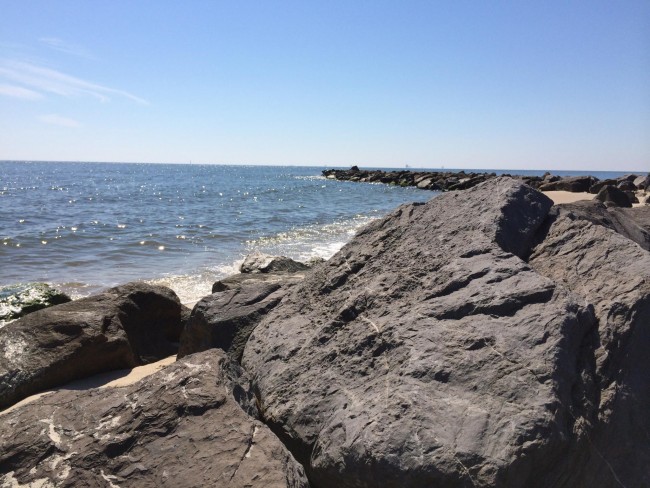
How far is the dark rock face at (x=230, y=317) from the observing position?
14.1 feet

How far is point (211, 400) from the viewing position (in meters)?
2.60

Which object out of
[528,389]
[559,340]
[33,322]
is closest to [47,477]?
[528,389]

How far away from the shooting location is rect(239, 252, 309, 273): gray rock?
726cm

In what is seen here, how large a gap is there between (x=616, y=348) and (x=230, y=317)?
2.93 meters

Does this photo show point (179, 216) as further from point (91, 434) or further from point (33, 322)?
point (91, 434)

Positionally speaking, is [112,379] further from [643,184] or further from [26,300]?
[643,184]

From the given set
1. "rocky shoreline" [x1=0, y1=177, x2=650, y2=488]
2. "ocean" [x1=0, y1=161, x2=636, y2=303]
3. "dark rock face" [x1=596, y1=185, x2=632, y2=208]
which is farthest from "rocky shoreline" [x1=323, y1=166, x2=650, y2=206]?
"ocean" [x1=0, y1=161, x2=636, y2=303]

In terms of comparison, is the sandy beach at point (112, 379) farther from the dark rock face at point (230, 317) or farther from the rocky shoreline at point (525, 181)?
the rocky shoreline at point (525, 181)

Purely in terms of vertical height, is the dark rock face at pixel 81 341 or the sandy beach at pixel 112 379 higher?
the dark rock face at pixel 81 341

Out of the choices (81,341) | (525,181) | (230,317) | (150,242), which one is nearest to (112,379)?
(81,341)

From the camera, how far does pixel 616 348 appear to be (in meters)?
2.70

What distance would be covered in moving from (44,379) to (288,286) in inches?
92.1

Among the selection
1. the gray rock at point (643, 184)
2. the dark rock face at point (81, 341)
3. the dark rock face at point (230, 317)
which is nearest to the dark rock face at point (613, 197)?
the dark rock face at point (230, 317)

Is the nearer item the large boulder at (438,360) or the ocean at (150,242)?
the large boulder at (438,360)
